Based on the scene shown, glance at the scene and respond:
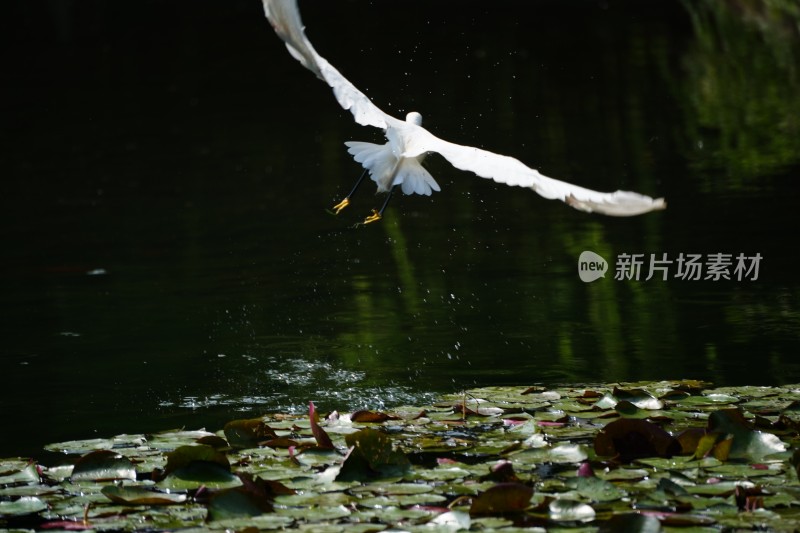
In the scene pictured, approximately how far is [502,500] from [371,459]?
47 centimetres

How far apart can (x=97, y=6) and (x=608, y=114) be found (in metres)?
12.7

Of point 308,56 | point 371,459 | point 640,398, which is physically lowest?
point 371,459

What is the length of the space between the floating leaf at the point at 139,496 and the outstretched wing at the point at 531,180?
4.08 feet

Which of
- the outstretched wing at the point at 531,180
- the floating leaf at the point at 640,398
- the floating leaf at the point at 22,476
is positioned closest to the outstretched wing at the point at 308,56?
the outstretched wing at the point at 531,180

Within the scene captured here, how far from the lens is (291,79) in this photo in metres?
16.0

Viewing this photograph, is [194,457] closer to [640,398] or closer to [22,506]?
[22,506]

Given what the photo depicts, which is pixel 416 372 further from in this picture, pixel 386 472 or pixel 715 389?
pixel 386 472

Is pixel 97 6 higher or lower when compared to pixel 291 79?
higher

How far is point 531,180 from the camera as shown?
149 inches

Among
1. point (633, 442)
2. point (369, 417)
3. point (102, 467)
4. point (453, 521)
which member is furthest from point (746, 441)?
point (102, 467)

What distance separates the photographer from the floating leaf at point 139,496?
320 cm

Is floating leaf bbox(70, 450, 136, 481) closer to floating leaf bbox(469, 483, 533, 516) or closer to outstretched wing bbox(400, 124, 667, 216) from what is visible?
floating leaf bbox(469, 483, 533, 516)

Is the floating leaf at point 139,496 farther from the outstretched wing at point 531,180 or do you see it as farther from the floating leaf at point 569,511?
the outstretched wing at point 531,180

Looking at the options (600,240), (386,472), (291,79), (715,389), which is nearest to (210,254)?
(600,240)
